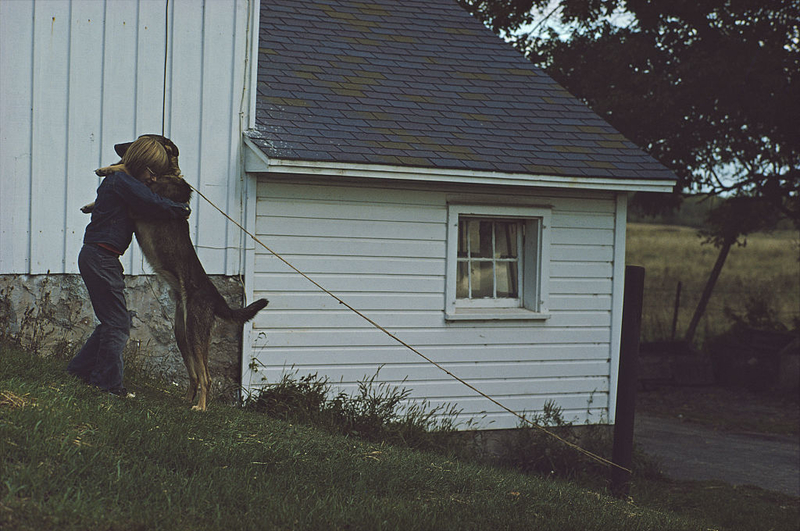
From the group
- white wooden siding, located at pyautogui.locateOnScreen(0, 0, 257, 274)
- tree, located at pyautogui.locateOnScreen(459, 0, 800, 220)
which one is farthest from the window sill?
tree, located at pyautogui.locateOnScreen(459, 0, 800, 220)

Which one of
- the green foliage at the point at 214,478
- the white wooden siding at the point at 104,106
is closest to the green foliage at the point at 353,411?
the green foliage at the point at 214,478

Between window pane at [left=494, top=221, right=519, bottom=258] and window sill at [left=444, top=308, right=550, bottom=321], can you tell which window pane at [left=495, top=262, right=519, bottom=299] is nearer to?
window pane at [left=494, top=221, right=519, bottom=258]

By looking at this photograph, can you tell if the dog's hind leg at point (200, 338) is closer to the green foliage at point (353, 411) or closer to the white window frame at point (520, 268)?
the green foliage at point (353, 411)

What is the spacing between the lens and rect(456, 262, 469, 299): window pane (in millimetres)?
9805

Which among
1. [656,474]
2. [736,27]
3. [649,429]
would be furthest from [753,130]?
[656,474]

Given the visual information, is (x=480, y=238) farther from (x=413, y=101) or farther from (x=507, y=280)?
(x=413, y=101)

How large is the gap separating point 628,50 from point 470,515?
1248 centimetres

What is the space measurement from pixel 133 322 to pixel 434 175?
3193 mm

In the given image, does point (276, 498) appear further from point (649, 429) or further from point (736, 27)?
point (736, 27)

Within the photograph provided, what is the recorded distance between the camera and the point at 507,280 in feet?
32.9

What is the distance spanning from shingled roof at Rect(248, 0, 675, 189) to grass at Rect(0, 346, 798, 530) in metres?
3.04

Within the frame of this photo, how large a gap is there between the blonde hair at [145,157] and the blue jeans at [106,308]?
592mm

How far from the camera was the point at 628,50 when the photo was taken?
15.9m

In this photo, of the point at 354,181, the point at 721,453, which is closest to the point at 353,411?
the point at 354,181
